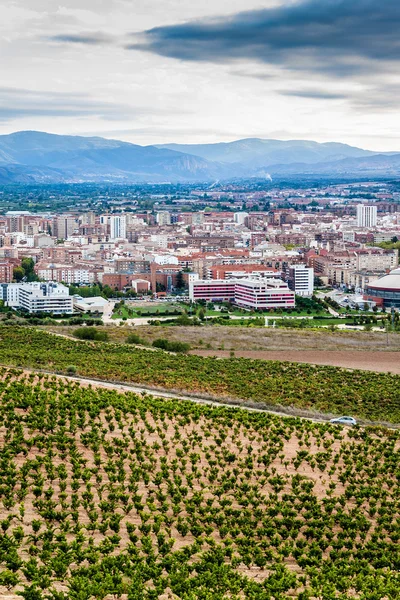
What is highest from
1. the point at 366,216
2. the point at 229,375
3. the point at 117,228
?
the point at 366,216

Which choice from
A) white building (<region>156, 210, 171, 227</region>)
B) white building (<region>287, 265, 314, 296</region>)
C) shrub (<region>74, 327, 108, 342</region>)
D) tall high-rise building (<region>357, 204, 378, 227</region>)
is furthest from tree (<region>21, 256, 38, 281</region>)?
tall high-rise building (<region>357, 204, 378, 227</region>)

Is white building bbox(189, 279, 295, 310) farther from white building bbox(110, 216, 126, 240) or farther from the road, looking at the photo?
white building bbox(110, 216, 126, 240)

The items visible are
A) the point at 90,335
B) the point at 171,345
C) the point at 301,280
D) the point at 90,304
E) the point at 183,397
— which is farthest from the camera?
the point at 301,280

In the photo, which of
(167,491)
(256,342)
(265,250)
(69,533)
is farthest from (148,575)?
(265,250)

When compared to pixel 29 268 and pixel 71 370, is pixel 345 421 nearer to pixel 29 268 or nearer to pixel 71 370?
pixel 71 370

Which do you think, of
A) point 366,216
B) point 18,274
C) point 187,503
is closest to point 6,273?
point 18,274

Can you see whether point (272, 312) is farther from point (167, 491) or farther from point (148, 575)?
point (148, 575)
